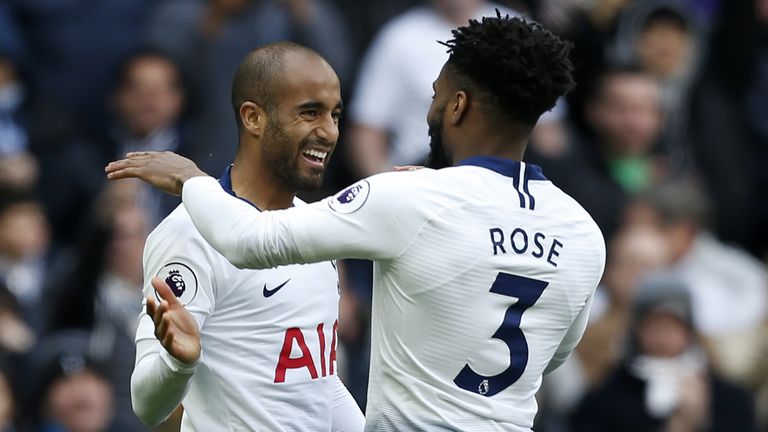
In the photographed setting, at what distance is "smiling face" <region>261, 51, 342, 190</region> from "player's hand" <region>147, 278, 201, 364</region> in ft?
2.02

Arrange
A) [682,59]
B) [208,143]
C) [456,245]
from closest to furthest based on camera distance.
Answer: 1. [456,245]
2. [208,143]
3. [682,59]

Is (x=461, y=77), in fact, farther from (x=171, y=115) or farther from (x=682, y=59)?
(x=682, y=59)

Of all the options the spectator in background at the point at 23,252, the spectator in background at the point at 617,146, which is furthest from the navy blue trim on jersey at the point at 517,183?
the spectator in background at the point at 617,146

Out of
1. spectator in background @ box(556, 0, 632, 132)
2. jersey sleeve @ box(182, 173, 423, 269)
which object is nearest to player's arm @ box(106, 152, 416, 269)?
jersey sleeve @ box(182, 173, 423, 269)

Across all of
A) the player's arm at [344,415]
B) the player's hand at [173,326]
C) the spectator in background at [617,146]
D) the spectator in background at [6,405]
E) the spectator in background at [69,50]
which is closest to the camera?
the player's hand at [173,326]

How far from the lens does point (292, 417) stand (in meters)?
4.98

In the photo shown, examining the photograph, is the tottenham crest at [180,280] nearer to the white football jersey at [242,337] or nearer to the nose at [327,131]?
the white football jersey at [242,337]

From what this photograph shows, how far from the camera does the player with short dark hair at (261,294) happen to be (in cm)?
485

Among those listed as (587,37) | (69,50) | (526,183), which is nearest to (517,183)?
(526,183)

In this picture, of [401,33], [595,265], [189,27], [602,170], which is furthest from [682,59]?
[595,265]

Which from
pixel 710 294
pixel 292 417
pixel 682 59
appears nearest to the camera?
pixel 292 417

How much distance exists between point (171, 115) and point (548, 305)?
5174mm

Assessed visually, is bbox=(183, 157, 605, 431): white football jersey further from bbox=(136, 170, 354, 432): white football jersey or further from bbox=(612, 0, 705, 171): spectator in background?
bbox=(612, 0, 705, 171): spectator in background

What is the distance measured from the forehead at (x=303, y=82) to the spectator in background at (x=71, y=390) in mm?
3753
